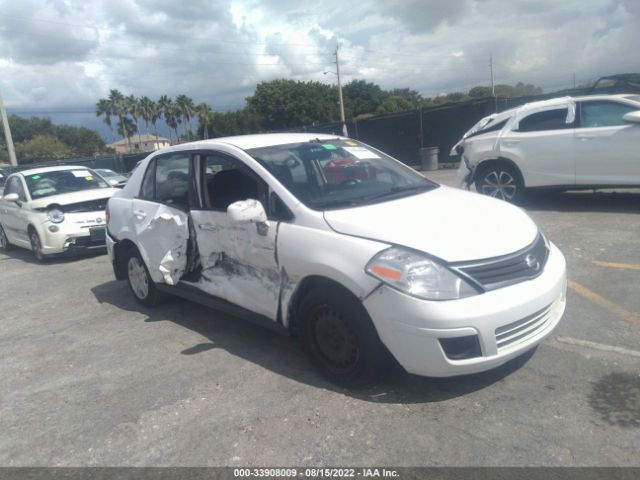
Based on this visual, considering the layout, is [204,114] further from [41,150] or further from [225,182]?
[225,182]

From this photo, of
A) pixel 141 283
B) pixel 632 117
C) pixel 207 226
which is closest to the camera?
pixel 207 226

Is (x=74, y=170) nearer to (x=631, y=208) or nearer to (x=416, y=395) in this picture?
(x=416, y=395)

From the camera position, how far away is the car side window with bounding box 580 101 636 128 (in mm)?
7695

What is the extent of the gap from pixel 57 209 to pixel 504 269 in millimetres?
8018

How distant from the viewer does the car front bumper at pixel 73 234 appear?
8836 mm

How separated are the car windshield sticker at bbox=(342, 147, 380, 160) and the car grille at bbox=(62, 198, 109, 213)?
5942 millimetres

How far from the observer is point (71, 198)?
30.1 feet

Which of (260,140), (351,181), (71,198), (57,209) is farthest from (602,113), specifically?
(57,209)

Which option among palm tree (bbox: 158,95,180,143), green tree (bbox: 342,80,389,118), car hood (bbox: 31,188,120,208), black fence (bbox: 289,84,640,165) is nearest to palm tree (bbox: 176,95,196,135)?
palm tree (bbox: 158,95,180,143)

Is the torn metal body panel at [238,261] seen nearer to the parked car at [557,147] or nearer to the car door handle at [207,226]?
the car door handle at [207,226]

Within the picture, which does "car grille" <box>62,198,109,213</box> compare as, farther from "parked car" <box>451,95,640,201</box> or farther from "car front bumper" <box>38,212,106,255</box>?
"parked car" <box>451,95,640,201</box>

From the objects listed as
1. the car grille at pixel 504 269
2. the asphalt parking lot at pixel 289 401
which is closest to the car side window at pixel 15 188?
the asphalt parking lot at pixel 289 401

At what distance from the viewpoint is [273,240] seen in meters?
3.84

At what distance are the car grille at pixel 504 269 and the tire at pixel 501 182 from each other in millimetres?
5376
